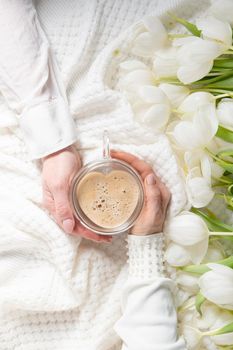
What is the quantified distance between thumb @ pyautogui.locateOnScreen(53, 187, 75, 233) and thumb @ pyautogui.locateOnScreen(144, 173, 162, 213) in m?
0.16

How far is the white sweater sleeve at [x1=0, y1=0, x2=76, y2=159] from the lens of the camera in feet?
4.27

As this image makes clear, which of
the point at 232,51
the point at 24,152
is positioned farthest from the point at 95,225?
the point at 232,51

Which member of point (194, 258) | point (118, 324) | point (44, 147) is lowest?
point (118, 324)

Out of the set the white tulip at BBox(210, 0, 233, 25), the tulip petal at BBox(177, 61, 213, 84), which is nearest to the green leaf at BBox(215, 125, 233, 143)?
the tulip petal at BBox(177, 61, 213, 84)

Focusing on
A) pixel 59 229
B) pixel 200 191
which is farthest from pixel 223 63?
pixel 59 229

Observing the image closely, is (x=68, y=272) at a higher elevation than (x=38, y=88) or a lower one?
lower

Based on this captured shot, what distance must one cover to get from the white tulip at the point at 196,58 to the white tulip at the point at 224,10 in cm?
7

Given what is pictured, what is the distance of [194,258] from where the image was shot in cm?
122

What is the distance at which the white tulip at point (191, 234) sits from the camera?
1177 mm

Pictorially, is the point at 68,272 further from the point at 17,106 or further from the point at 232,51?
the point at 232,51

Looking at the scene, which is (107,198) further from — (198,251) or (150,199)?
(198,251)

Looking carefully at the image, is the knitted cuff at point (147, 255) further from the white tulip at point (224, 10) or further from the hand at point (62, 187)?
the white tulip at point (224, 10)

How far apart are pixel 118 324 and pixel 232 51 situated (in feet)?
1.94

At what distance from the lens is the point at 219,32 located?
45.4 inches
